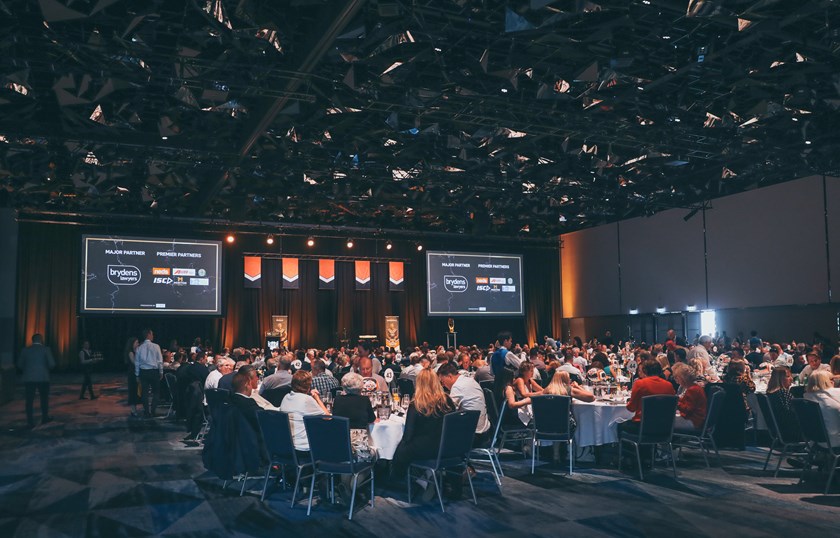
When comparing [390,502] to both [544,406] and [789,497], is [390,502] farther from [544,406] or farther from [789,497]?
Answer: [789,497]

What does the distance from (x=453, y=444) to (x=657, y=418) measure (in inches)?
89.2

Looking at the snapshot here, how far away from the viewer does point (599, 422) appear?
293 inches

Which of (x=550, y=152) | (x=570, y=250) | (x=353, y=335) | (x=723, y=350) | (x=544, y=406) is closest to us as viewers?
(x=544, y=406)

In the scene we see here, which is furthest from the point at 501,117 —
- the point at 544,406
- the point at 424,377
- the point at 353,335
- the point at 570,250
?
the point at 570,250

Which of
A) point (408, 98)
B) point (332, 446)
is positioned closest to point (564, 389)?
point (332, 446)

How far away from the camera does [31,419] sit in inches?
428

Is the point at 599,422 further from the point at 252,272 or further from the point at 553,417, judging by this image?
the point at 252,272

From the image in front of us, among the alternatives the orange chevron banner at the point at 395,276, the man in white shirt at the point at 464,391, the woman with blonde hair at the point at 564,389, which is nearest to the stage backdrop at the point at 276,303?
the orange chevron banner at the point at 395,276

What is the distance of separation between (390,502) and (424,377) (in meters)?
1.21

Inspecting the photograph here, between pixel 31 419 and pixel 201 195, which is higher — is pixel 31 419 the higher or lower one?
the lower one

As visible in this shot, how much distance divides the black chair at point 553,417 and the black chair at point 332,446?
87.2 inches

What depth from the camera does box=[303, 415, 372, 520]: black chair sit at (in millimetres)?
5414

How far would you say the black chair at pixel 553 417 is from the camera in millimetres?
7004

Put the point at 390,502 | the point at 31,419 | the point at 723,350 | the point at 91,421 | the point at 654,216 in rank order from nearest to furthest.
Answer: the point at 390,502 → the point at 31,419 → the point at 91,421 → the point at 723,350 → the point at 654,216
